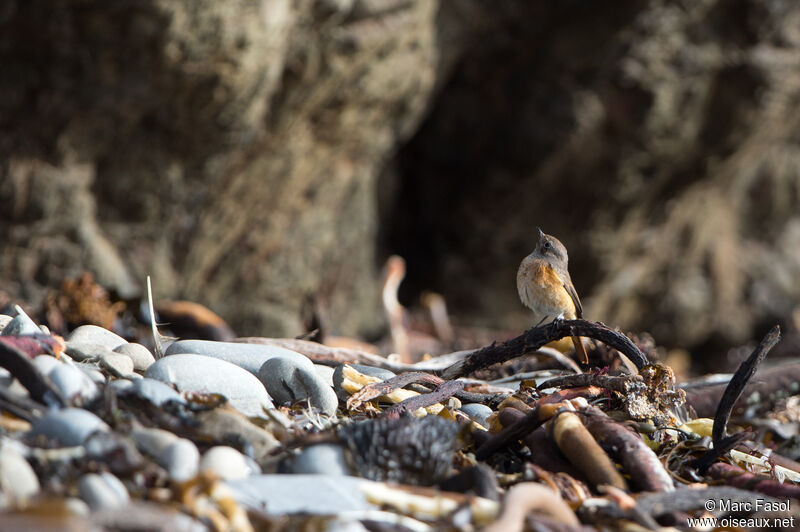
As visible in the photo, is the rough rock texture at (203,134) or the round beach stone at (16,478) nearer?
the round beach stone at (16,478)

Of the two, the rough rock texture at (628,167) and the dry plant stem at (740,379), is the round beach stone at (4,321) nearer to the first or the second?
the dry plant stem at (740,379)

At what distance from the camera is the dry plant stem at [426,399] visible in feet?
6.51

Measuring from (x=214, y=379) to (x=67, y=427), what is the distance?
1.63 feet

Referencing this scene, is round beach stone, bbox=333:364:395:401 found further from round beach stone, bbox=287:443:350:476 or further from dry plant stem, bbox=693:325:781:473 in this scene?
dry plant stem, bbox=693:325:781:473

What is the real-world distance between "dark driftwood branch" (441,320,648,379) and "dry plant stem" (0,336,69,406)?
45.1 inches

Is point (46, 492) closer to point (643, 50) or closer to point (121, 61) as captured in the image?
point (121, 61)

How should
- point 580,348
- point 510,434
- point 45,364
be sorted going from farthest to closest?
point 580,348 → point 510,434 → point 45,364

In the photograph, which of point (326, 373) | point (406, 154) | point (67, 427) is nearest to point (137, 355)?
point (326, 373)

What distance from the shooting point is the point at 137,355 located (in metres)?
2.13

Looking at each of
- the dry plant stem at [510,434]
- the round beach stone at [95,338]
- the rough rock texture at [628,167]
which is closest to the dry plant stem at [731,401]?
the dry plant stem at [510,434]

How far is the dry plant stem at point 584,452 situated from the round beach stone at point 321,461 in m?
0.52

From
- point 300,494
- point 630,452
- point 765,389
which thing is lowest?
point 765,389

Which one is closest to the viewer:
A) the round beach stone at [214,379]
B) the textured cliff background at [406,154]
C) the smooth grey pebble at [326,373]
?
the round beach stone at [214,379]

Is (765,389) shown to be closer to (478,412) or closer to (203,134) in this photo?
(478,412)
